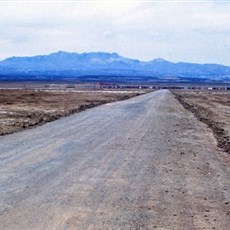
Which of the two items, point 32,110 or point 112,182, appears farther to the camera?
point 32,110

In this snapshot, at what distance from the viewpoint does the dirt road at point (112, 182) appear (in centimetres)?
978

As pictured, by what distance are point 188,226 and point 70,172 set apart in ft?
18.6

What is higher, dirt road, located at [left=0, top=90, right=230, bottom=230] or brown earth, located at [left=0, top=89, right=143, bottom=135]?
dirt road, located at [left=0, top=90, right=230, bottom=230]

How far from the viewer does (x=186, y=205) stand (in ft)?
36.2

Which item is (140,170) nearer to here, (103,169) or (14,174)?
(103,169)

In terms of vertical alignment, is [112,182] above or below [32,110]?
above

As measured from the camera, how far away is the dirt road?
9781 millimetres

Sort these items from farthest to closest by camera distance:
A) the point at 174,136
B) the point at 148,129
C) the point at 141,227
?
1. the point at 148,129
2. the point at 174,136
3. the point at 141,227

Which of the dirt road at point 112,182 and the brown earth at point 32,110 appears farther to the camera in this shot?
the brown earth at point 32,110

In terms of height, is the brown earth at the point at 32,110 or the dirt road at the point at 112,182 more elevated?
the dirt road at the point at 112,182

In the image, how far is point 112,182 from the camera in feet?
43.5

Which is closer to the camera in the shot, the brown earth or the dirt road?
the dirt road

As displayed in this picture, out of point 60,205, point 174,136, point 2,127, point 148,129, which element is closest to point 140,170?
point 60,205

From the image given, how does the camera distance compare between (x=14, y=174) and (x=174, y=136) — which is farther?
(x=174, y=136)
